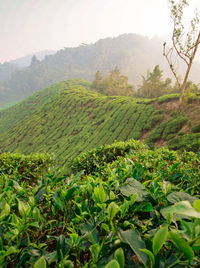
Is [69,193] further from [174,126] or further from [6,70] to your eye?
[6,70]

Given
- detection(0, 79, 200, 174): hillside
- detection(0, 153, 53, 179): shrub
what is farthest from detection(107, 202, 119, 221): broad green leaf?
detection(0, 79, 200, 174): hillside

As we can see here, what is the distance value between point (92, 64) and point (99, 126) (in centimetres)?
10070

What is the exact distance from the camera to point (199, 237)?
1.54 feet

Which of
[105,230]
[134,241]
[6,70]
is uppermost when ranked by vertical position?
[6,70]

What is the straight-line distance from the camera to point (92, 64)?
103938mm

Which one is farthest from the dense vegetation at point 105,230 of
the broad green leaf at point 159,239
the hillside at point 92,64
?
the hillside at point 92,64

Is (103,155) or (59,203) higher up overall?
(59,203)

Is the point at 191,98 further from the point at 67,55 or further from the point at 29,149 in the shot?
the point at 67,55

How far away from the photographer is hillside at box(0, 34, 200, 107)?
268 ft

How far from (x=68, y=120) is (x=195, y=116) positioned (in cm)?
1397

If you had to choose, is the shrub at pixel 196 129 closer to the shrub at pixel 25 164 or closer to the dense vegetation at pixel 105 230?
the shrub at pixel 25 164

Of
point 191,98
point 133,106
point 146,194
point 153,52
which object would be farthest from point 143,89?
point 153,52

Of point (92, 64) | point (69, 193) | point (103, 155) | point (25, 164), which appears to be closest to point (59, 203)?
point (69, 193)

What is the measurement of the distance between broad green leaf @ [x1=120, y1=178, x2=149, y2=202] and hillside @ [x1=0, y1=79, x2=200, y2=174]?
457 cm
